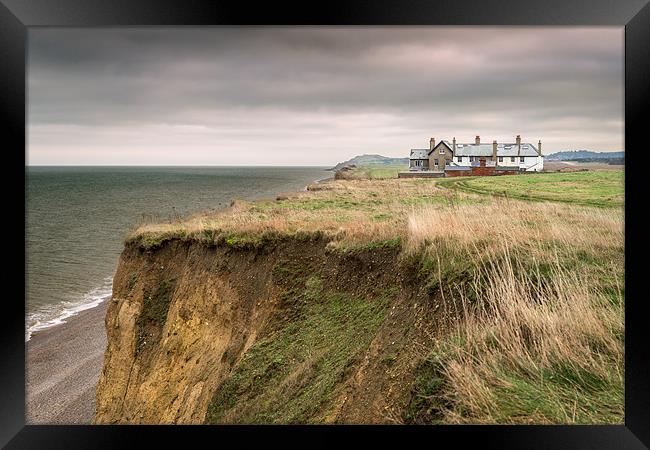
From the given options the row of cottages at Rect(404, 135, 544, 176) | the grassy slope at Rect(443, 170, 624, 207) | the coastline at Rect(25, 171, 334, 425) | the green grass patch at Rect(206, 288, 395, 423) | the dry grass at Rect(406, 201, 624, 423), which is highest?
the row of cottages at Rect(404, 135, 544, 176)

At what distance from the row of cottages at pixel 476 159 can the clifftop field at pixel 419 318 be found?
20457 millimetres

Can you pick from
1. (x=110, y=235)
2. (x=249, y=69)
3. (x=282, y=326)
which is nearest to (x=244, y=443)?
(x=282, y=326)

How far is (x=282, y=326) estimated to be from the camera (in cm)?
962

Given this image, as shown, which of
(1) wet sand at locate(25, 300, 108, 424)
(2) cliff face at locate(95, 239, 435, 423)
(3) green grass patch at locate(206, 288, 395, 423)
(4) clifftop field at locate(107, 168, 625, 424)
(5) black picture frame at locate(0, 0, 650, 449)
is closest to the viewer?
(4) clifftop field at locate(107, 168, 625, 424)

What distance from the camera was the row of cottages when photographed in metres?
30.1

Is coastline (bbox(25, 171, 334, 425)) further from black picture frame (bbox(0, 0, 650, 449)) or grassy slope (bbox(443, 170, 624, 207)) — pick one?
grassy slope (bbox(443, 170, 624, 207))

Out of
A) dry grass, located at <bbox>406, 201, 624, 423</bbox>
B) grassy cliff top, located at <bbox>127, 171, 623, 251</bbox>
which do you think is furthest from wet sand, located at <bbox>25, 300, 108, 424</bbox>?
dry grass, located at <bbox>406, 201, 624, 423</bbox>

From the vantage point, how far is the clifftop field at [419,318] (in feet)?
14.0

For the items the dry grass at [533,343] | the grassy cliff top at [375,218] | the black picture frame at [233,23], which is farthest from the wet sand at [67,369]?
the dry grass at [533,343]

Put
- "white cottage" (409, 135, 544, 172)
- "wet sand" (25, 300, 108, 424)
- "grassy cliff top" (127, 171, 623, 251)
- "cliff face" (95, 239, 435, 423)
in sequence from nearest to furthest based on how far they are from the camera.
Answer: "cliff face" (95, 239, 435, 423) → "grassy cliff top" (127, 171, 623, 251) → "wet sand" (25, 300, 108, 424) → "white cottage" (409, 135, 544, 172)

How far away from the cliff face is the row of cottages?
23.1 meters

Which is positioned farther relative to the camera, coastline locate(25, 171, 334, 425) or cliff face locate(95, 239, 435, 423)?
coastline locate(25, 171, 334, 425)

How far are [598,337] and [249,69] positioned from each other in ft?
59.5

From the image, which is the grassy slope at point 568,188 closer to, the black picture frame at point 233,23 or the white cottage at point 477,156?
the white cottage at point 477,156
